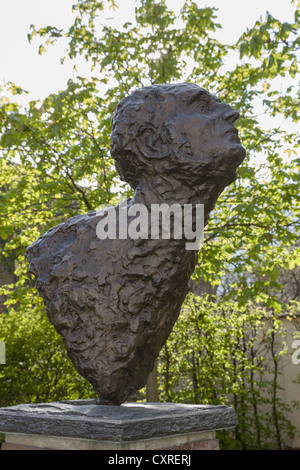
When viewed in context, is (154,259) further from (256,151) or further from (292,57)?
(256,151)

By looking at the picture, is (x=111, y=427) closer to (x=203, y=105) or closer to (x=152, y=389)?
(x=203, y=105)

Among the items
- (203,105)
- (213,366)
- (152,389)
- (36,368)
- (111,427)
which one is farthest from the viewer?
(213,366)

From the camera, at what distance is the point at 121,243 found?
279 cm

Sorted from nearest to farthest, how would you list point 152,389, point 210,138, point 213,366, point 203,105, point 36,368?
1. point 210,138
2. point 203,105
3. point 152,389
4. point 36,368
5. point 213,366

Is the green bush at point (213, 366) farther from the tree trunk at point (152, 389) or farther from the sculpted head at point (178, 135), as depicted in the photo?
the sculpted head at point (178, 135)

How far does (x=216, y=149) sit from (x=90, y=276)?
42.5 inches

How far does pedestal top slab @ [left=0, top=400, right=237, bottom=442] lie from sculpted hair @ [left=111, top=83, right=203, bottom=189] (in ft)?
4.66

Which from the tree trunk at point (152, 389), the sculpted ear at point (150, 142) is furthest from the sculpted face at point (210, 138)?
the tree trunk at point (152, 389)

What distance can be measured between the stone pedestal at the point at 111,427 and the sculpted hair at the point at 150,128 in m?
1.43

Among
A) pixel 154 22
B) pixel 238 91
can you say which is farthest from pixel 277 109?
pixel 154 22

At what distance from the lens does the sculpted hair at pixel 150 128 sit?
108 inches

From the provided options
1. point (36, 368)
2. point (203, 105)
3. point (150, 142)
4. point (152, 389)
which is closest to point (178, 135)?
point (150, 142)

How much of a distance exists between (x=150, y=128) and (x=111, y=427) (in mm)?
1705

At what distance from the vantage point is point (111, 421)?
2.13m
